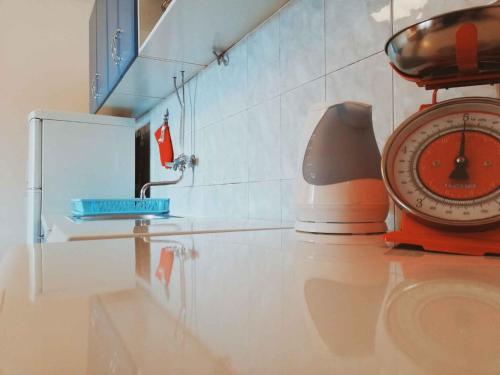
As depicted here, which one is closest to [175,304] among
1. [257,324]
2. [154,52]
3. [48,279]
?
[257,324]

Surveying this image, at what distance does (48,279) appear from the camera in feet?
1.38

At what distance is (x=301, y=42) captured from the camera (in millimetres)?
1211

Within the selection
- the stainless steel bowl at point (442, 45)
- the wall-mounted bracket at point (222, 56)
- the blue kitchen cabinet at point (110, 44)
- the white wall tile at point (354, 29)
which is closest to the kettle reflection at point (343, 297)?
the stainless steel bowl at point (442, 45)

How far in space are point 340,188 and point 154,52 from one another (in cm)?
113

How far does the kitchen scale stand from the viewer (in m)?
0.54

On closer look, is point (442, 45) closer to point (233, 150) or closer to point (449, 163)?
point (449, 163)

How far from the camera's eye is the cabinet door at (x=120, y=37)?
1634 mm

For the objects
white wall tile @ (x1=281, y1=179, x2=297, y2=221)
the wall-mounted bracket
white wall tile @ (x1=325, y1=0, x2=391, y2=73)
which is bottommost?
white wall tile @ (x1=281, y1=179, x2=297, y2=221)

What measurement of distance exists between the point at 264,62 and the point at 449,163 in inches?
36.5

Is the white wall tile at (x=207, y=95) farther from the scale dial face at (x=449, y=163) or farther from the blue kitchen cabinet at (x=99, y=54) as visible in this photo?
the scale dial face at (x=449, y=163)

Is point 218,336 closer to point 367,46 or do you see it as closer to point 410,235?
point 410,235

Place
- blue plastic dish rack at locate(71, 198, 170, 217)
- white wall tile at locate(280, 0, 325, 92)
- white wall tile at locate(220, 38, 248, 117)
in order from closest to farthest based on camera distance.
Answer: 1. white wall tile at locate(280, 0, 325, 92)
2. white wall tile at locate(220, 38, 248, 117)
3. blue plastic dish rack at locate(71, 198, 170, 217)

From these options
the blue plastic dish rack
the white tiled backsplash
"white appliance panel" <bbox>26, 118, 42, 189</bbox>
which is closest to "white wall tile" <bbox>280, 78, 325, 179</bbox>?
the white tiled backsplash

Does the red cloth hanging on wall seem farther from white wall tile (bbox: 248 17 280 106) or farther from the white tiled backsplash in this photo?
white wall tile (bbox: 248 17 280 106)
